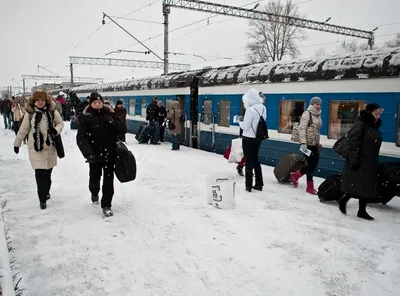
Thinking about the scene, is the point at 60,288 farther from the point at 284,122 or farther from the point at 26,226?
the point at 284,122

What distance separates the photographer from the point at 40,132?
531 centimetres

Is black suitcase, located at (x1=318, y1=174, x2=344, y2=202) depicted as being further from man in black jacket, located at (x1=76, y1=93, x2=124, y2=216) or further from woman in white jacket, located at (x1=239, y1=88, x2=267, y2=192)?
man in black jacket, located at (x1=76, y1=93, x2=124, y2=216)

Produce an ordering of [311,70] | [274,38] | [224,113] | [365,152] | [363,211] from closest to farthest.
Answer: [365,152], [363,211], [311,70], [224,113], [274,38]

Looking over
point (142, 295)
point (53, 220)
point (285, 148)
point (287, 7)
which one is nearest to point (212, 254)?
point (142, 295)

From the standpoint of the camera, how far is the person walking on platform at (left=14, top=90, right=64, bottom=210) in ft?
17.3

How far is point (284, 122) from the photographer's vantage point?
9.33m

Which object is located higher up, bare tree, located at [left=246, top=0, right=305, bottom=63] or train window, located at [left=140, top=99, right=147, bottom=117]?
bare tree, located at [left=246, top=0, right=305, bottom=63]

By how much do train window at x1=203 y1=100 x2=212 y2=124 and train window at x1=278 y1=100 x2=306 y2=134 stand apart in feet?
11.3

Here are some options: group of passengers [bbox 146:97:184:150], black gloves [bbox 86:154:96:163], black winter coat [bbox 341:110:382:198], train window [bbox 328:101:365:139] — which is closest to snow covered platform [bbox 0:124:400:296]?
black winter coat [bbox 341:110:382:198]

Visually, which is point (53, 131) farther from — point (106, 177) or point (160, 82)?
point (160, 82)

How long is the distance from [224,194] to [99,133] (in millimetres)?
2168

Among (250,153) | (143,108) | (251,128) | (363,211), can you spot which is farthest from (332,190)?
(143,108)

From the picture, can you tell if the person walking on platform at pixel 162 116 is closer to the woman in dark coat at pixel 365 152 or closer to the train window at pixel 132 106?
the train window at pixel 132 106

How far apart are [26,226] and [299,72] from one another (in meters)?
6.92
